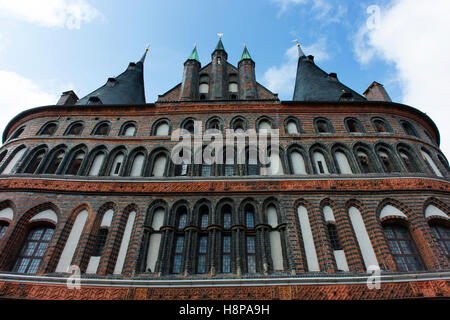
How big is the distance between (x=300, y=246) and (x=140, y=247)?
4713 mm

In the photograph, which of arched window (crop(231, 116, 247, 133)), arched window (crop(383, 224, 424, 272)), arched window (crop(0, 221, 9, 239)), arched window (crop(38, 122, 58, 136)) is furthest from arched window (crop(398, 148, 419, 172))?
arched window (crop(38, 122, 58, 136))

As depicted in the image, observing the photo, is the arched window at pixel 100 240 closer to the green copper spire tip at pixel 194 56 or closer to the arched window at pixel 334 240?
the arched window at pixel 334 240

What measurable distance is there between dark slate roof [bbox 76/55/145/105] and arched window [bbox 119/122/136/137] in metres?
2.32

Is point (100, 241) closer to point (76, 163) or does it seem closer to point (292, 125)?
point (76, 163)

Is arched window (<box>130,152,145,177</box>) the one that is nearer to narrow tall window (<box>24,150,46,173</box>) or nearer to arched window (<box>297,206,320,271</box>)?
narrow tall window (<box>24,150,46,173</box>)

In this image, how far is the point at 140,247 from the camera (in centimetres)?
811

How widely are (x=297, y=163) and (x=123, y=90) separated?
10.2 metres

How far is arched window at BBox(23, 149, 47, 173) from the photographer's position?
34.4ft

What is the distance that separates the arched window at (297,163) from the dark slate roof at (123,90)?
8891 mm

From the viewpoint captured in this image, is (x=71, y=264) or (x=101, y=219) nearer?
Answer: (x=71, y=264)

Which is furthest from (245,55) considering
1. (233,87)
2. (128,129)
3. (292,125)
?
(128,129)

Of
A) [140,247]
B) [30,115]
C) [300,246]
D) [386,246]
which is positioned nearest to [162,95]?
[30,115]
